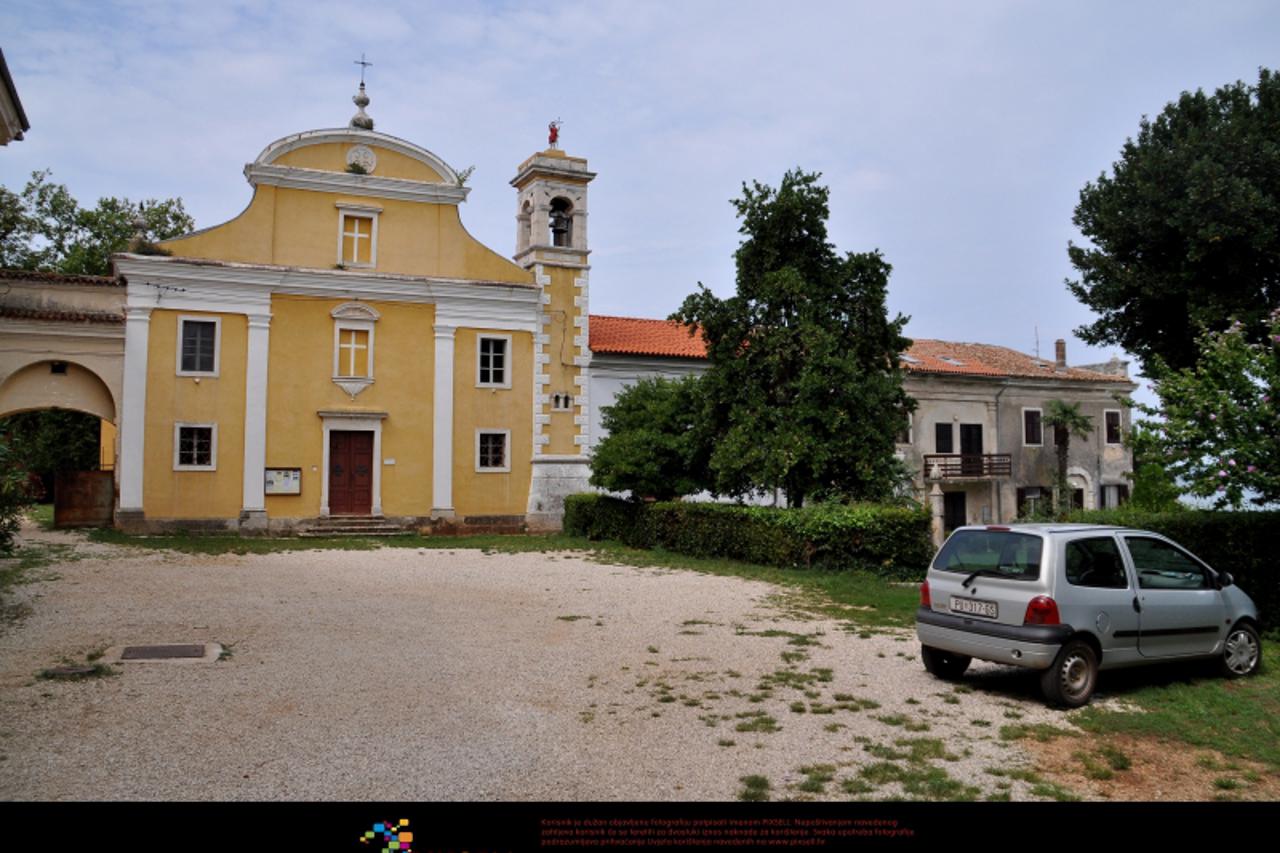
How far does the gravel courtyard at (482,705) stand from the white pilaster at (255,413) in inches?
429

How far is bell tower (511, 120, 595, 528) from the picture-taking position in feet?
89.1

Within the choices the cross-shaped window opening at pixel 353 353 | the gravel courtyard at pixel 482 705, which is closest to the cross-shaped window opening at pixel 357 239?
the cross-shaped window opening at pixel 353 353

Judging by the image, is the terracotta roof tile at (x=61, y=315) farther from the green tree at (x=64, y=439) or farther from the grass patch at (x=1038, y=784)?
the grass patch at (x=1038, y=784)

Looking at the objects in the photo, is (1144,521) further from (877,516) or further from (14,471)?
(14,471)

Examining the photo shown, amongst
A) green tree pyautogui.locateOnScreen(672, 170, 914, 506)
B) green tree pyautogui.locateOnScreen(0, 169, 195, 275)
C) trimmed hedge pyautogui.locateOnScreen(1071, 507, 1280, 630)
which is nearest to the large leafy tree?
green tree pyautogui.locateOnScreen(0, 169, 195, 275)

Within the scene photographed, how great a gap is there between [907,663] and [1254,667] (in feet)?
10.6

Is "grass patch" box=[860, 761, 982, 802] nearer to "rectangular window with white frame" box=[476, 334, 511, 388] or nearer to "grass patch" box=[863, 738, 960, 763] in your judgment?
"grass patch" box=[863, 738, 960, 763]

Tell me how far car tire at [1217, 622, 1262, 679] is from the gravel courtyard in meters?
2.08

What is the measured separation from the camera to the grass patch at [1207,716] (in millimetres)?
6488

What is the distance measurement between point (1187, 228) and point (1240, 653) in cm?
1425

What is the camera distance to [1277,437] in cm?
1121

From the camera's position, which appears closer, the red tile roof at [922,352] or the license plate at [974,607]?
the license plate at [974,607]

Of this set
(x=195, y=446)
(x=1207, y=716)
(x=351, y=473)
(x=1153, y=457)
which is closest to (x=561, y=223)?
(x=351, y=473)

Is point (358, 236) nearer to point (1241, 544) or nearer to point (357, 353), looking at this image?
point (357, 353)
